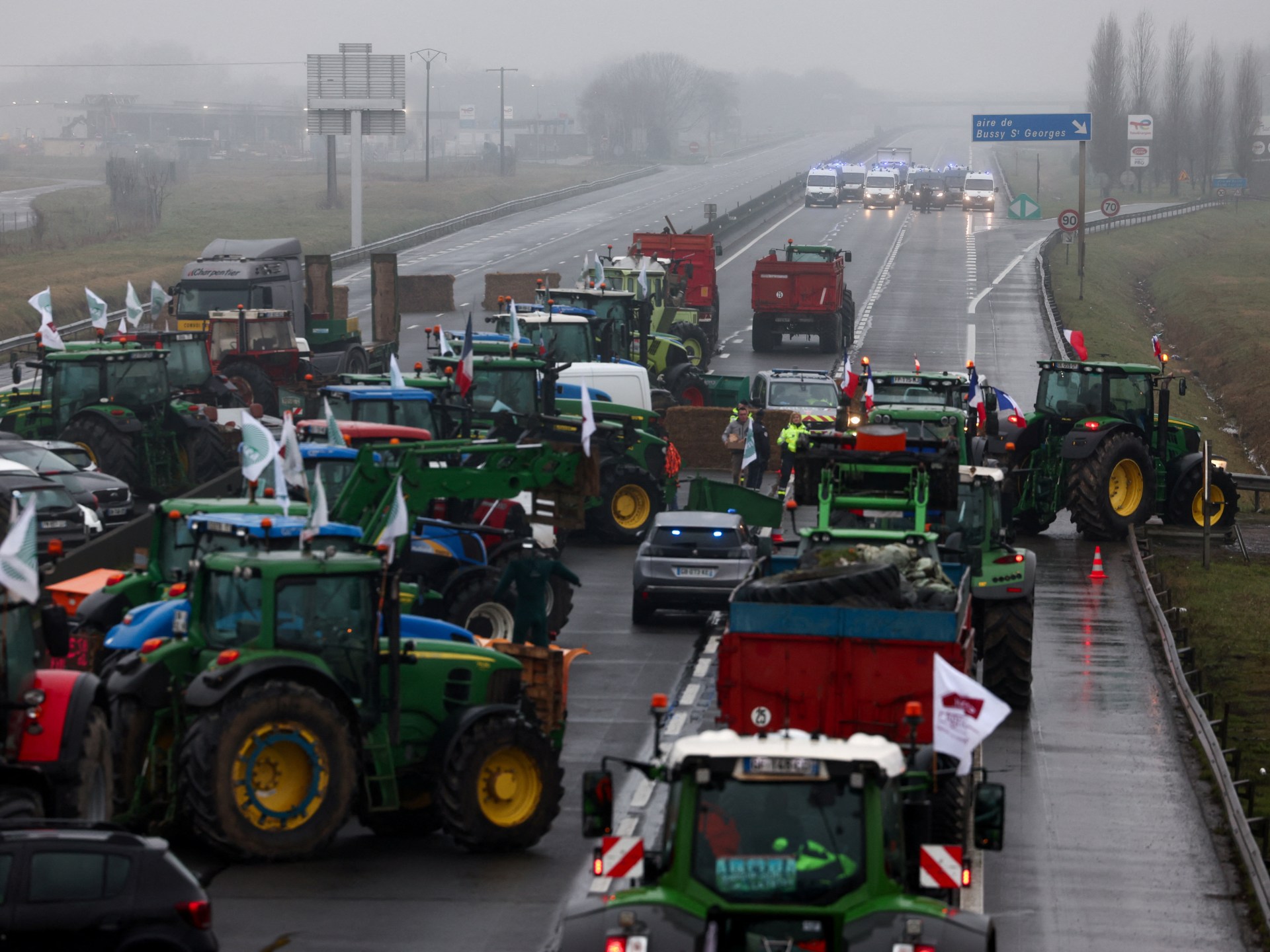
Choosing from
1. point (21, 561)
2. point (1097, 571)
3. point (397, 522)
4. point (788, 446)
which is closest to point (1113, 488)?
point (1097, 571)

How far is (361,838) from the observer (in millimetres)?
14688

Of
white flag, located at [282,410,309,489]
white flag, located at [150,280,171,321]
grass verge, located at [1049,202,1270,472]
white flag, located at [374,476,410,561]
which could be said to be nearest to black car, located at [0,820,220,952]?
white flag, located at [374,476,410,561]

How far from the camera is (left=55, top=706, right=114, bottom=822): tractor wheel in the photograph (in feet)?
40.5

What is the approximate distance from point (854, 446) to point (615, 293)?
20.8 m

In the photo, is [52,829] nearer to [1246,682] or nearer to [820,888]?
[820,888]

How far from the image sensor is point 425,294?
62438mm

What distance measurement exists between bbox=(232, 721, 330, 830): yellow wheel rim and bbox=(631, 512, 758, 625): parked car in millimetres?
10150

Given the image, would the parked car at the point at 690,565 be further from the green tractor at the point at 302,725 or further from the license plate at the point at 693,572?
the green tractor at the point at 302,725

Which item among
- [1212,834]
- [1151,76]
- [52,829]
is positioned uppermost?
[1151,76]

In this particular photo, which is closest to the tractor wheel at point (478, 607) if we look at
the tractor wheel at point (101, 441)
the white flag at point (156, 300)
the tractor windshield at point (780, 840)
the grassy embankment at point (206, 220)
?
the tractor windshield at point (780, 840)

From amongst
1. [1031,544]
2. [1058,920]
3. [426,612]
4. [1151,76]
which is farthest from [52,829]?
[1151,76]

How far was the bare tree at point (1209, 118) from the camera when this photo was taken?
480 feet

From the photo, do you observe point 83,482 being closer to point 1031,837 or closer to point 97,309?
point 97,309

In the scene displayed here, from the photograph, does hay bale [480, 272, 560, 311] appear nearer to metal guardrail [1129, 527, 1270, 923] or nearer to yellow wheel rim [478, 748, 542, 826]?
metal guardrail [1129, 527, 1270, 923]
